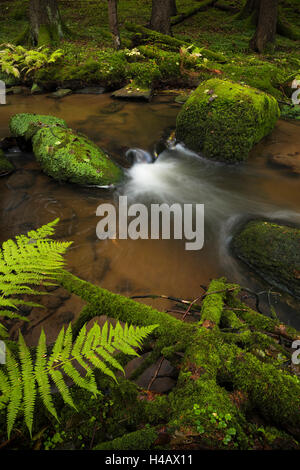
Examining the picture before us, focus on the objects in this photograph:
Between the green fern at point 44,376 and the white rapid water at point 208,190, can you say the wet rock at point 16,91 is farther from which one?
the green fern at point 44,376

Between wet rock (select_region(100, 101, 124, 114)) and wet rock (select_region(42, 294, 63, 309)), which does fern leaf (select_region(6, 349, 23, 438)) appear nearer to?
wet rock (select_region(42, 294, 63, 309))

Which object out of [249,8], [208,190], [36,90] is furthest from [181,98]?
[249,8]

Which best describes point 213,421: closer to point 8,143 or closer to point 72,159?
point 72,159

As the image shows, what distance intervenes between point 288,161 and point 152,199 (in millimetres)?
3262

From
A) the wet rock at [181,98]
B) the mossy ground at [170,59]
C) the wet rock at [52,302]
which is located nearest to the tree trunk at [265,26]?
the mossy ground at [170,59]

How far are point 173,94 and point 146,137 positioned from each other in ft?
11.1

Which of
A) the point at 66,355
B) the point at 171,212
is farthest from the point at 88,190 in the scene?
the point at 66,355

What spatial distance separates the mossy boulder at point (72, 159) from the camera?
5398 mm

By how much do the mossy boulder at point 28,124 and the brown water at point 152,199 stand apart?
480mm

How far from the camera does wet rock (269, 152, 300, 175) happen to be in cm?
618

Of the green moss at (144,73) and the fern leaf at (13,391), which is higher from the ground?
the green moss at (144,73)

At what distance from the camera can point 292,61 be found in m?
11.1

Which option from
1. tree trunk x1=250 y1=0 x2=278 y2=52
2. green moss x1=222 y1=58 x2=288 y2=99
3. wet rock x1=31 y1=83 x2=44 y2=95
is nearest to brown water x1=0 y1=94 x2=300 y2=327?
wet rock x1=31 y1=83 x2=44 y2=95

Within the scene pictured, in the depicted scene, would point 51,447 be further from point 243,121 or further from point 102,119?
point 102,119
